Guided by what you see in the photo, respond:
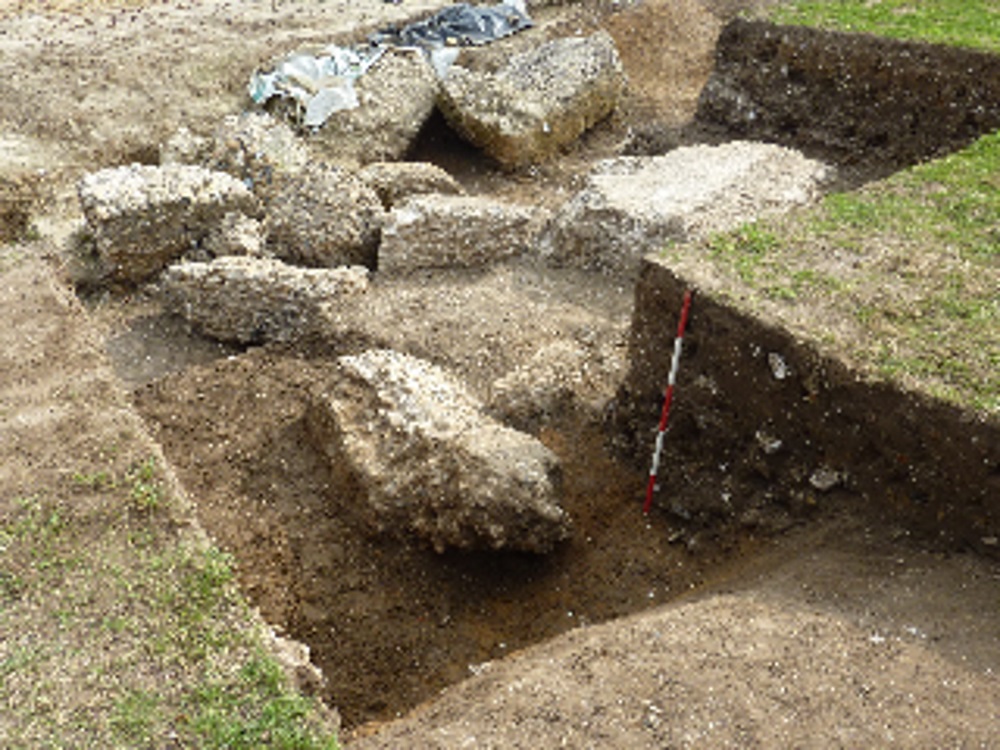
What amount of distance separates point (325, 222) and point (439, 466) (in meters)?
4.18

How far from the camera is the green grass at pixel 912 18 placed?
10891mm

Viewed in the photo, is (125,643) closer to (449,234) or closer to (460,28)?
(449,234)

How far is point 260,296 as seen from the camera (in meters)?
8.86

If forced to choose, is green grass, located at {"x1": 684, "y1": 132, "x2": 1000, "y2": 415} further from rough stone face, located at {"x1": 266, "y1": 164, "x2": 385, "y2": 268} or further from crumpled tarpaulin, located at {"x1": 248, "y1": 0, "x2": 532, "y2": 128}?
crumpled tarpaulin, located at {"x1": 248, "y1": 0, "x2": 532, "y2": 128}

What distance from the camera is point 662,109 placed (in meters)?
14.2

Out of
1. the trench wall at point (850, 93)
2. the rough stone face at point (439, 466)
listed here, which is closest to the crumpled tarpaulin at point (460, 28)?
the trench wall at point (850, 93)

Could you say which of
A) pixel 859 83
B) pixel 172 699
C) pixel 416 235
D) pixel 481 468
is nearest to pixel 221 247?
pixel 416 235

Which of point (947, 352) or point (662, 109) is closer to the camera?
point (947, 352)

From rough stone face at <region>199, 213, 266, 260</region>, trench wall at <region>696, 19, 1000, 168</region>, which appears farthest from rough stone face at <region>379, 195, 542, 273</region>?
trench wall at <region>696, 19, 1000, 168</region>

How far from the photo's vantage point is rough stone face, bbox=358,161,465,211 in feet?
35.4

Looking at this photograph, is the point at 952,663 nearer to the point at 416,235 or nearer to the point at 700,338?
the point at 700,338

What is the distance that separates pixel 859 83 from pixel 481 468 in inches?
304

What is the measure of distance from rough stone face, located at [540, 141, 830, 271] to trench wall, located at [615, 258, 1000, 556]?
8.41 feet

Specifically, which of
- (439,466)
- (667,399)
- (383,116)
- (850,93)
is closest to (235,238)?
(383,116)
